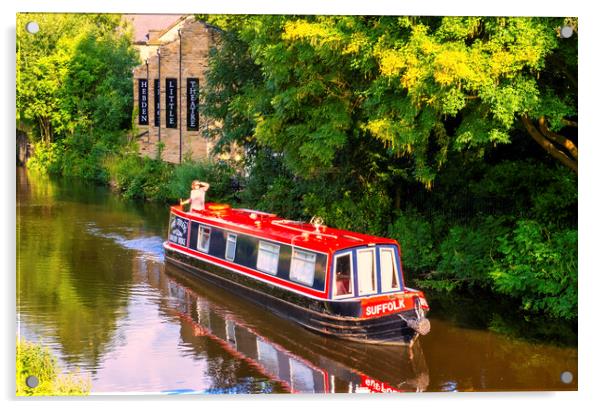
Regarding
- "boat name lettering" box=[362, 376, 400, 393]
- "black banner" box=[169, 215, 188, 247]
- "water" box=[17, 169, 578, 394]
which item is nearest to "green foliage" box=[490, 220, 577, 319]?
"water" box=[17, 169, 578, 394]

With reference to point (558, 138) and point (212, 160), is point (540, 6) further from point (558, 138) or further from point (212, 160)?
point (212, 160)

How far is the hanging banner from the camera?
47.0 feet

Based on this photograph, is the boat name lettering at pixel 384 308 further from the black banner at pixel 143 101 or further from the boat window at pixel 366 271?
the black banner at pixel 143 101

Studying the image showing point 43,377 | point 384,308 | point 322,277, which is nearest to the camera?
point 43,377

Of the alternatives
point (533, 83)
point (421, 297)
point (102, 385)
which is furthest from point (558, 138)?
point (102, 385)

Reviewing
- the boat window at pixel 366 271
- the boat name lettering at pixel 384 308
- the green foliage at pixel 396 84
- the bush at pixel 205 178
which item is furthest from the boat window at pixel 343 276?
the bush at pixel 205 178

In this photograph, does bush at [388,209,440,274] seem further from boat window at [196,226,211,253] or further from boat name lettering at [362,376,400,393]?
boat name lettering at [362,376,400,393]

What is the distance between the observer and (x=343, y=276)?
12898 mm

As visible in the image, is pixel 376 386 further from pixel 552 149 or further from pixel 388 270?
pixel 552 149

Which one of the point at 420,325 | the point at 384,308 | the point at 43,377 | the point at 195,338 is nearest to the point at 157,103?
the point at 195,338

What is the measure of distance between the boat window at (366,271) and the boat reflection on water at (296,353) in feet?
2.17

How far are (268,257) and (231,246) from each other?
1010mm

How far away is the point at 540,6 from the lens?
1155 cm

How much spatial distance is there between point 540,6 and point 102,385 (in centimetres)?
596
